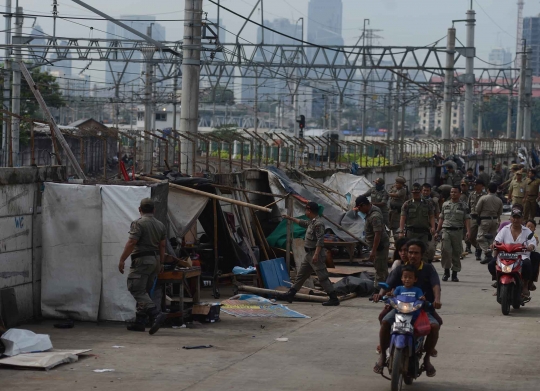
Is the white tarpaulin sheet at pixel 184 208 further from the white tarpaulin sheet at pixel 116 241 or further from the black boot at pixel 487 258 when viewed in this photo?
the black boot at pixel 487 258

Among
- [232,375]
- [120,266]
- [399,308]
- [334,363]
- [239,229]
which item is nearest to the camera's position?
[399,308]

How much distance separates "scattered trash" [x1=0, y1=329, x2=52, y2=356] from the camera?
9930 millimetres

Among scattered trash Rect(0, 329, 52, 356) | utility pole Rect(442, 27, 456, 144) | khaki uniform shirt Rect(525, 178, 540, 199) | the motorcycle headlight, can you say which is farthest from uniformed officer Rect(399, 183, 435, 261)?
utility pole Rect(442, 27, 456, 144)

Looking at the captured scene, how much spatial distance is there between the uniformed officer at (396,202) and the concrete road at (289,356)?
6.04 meters

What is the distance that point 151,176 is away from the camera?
51.1 feet

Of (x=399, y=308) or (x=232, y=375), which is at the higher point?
(x=399, y=308)

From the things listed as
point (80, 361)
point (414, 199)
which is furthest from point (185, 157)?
point (80, 361)

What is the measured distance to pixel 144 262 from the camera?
1136 cm

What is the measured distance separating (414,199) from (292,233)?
2.52 meters

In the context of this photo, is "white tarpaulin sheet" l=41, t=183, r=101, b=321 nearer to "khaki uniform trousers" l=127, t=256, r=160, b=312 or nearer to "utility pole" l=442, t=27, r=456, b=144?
"khaki uniform trousers" l=127, t=256, r=160, b=312

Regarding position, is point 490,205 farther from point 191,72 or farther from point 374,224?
point 191,72

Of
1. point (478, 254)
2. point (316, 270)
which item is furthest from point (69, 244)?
point (478, 254)

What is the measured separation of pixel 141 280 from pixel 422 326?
13.7ft

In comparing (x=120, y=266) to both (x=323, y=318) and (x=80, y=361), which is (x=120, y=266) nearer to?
(x=80, y=361)
